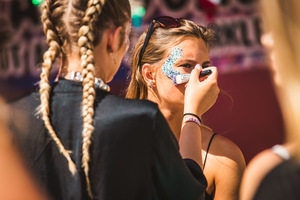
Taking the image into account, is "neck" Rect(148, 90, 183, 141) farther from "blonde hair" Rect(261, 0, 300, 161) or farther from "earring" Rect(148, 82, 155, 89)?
"blonde hair" Rect(261, 0, 300, 161)

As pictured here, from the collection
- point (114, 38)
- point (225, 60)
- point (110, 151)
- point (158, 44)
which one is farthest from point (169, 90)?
point (225, 60)

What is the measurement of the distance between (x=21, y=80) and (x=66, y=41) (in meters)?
2.88

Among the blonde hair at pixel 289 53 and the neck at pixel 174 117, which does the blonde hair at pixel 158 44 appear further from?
the blonde hair at pixel 289 53

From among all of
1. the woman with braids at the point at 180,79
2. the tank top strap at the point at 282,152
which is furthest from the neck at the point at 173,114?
the tank top strap at the point at 282,152

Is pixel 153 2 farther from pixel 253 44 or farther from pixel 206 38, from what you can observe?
pixel 206 38

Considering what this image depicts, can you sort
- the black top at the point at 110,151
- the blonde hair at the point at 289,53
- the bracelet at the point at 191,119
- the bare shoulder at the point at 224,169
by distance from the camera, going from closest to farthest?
the blonde hair at the point at 289,53 < the black top at the point at 110,151 < the bracelet at the point at 191,119 < the bare shoulder at the point at 224,169

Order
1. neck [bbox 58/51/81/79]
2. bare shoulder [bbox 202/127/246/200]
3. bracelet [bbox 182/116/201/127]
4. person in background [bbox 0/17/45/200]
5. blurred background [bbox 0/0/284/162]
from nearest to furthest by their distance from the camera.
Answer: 1. person in background [bbox 0/17/45/200]
2. neck [bbox 58/51/81/79]
3. bracelet [bbox 182/116/201/127]
4. bare shoulder [bbox 202/127/246/200]
5. blurred background [bbox 0/0/284/162]

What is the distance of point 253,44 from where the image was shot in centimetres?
367

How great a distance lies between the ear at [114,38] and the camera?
1.11 m

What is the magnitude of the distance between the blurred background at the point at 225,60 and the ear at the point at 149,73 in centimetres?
163

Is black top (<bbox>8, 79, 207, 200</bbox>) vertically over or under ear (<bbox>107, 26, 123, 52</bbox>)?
under

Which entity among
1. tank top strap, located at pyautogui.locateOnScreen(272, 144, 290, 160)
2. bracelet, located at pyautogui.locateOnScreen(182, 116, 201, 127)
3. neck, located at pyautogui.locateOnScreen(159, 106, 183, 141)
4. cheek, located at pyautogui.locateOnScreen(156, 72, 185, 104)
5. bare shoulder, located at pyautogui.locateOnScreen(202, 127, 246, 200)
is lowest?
bare shoulder, located at pyautogui.locateOnScreen(202, 127, 246, 200)

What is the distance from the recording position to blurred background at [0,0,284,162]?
360 cm

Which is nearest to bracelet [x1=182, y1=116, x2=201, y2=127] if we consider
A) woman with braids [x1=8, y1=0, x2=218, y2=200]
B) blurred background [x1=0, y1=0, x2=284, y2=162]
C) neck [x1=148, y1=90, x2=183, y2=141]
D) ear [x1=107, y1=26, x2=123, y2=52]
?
woman with braids [x1=8, y1=0, x2=218, y2=200]
